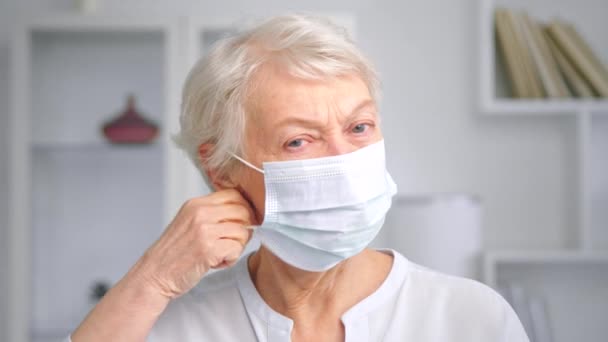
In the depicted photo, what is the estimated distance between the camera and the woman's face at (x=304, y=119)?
120 cm

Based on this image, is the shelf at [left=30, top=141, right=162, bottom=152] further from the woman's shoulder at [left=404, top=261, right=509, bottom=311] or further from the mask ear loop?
the woman's shoulder at [left=404, top=261, right=509, bottom=311]

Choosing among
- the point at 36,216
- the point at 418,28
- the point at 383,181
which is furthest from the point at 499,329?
the point at 36,216

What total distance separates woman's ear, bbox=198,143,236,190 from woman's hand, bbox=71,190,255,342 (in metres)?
0.06

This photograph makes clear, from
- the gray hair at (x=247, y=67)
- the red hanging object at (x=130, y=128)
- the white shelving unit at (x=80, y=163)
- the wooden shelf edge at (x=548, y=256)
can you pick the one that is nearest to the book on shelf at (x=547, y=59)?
the wooden shelf edge at (x=548, y=256)

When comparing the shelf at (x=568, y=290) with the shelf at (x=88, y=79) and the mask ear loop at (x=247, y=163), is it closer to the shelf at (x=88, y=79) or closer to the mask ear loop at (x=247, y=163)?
the shelf at (x=88, y=79)

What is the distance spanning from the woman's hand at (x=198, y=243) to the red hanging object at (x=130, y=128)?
147 cm

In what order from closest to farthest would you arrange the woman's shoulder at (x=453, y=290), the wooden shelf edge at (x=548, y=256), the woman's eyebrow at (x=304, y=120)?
the woman's eyebrow at (x=304, y=120) → the woman's shoulder at (x=453, y=290) → the wooden shelf edge at (x=548, y=256)

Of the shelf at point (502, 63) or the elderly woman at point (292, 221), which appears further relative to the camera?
the shelf at point (502, 63)

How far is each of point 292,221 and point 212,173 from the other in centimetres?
22

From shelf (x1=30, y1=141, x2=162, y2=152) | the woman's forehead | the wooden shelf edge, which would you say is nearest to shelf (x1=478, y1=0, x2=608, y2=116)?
the wooden shelf edge

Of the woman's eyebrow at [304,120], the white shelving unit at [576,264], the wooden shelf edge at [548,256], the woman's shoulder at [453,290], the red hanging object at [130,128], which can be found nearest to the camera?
the woman's eyebrow at [304,120]

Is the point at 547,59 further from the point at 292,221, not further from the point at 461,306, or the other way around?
the point at 292,221

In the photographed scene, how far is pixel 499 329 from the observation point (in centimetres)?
125

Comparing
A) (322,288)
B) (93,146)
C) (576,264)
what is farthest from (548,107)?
(93,146)
